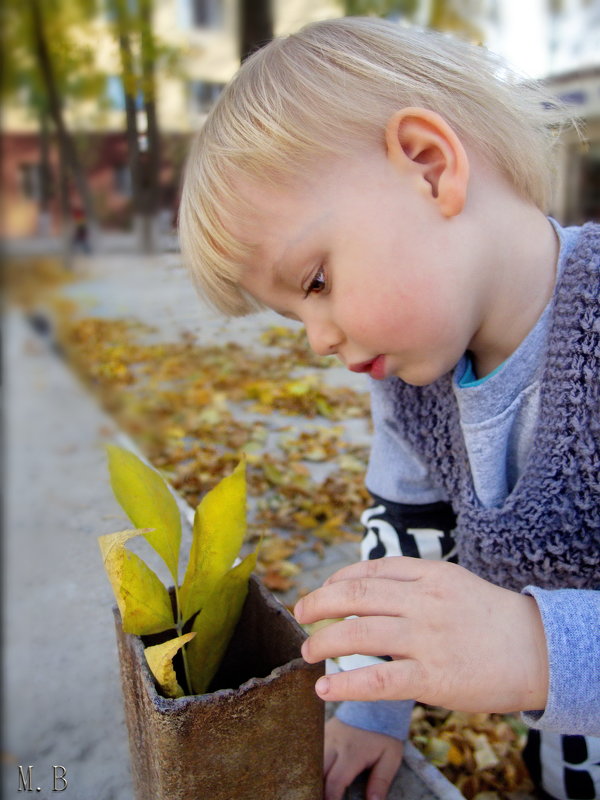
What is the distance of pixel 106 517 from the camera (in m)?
1.46

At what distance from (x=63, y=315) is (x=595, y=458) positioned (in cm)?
258

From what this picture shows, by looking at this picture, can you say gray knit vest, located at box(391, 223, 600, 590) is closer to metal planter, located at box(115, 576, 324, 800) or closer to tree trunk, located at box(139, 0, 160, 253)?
metal planter, located at box(115, 576, 324, 800)

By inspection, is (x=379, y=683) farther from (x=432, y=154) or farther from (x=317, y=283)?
(x=432, y=154)

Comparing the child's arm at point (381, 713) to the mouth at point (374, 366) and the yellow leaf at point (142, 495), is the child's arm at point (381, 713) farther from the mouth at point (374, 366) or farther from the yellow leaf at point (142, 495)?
the yellow leaf at point (142, 495)

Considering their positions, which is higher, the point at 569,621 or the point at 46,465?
the point at 569,621

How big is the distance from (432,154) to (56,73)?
1.91m

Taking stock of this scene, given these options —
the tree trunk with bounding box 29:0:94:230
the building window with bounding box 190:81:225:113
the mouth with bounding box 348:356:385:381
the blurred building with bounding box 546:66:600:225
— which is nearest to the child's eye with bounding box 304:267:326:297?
the mouth with bounding box 348:356:385:381

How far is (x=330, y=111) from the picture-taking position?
0.79 meters

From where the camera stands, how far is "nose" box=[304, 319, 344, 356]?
0.80 m

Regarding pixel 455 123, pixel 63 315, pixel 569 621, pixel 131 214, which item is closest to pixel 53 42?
pixel 131 214

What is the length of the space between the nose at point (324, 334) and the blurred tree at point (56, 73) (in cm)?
133

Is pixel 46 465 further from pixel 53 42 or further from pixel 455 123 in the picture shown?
pixel 455 123

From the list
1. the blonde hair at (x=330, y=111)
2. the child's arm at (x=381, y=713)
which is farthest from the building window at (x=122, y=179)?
the child's arm at (x=381, y=713)

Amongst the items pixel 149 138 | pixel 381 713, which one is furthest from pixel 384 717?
pixel 149 138
